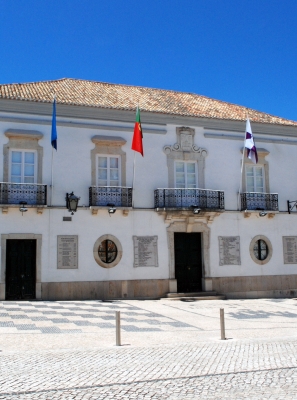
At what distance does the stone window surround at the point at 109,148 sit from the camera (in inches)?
639

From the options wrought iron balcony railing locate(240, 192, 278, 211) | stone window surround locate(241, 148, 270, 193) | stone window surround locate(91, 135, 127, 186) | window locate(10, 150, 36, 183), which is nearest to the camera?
window locate(10, 150, 36, 183)

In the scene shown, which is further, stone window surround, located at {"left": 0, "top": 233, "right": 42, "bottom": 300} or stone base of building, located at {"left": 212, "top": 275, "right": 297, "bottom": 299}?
stone base of building, located at {"left": 212, "top": 275, "right": 297, "bottom": 299}

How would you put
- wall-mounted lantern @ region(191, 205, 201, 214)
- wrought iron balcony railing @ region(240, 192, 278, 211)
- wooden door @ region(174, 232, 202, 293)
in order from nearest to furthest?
wall-mounted lantern @ region(191, 205, 201, 214) → wooden door @ region(174, 232, 202, 293) → wrought iron balcony railing @ region(240, 192, 278, 211)

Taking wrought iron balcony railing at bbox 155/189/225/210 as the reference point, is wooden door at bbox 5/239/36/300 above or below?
below

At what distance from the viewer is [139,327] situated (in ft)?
32.9

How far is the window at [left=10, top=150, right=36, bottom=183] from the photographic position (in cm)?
1540

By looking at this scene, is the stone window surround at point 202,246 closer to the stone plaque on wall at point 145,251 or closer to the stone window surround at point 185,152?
the stone plaque on wall at point 145,251

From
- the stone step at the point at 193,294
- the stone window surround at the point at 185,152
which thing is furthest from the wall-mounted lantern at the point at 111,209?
the stone step at the point at 193,294

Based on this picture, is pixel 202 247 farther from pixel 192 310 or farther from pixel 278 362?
pixel 278 362

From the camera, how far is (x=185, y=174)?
56.9ft

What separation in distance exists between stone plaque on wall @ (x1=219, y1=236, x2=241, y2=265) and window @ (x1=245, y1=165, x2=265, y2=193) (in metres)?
2.07

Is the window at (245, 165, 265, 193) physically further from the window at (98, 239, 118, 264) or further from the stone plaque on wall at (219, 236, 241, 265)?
the window at (98, 239, 118, 264)

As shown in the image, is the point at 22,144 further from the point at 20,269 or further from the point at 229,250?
the point at 229,250

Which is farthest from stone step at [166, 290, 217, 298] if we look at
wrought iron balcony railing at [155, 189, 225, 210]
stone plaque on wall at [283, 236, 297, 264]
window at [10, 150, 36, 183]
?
window at [10, 150, 36, 183]
